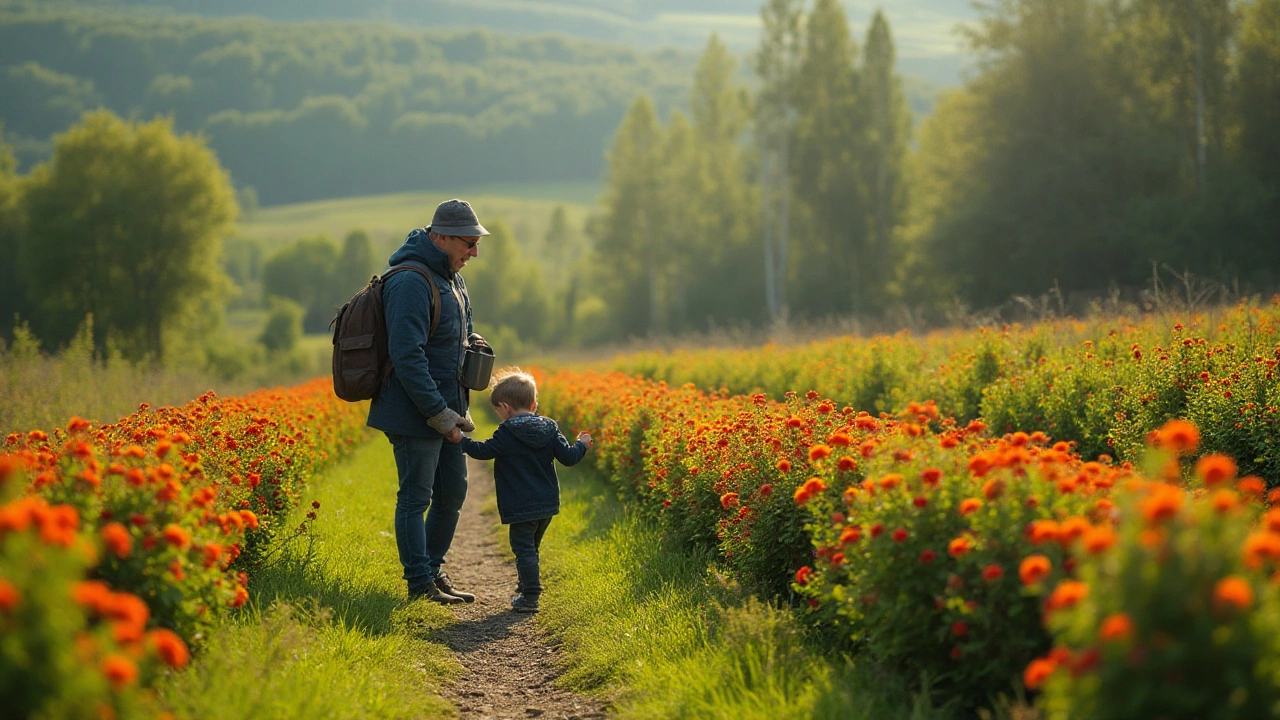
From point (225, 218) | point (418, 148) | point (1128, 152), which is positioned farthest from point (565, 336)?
point (418, 148)

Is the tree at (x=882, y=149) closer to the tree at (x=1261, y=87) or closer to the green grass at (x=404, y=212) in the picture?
the tree at (x=1261, y=87)

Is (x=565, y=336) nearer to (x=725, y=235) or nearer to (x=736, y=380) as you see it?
(x=725, y=235)

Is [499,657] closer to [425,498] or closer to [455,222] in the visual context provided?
[425,498]

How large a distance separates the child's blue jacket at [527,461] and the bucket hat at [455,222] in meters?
1.35

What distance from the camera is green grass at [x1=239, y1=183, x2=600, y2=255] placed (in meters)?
129

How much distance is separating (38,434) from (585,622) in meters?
3.31

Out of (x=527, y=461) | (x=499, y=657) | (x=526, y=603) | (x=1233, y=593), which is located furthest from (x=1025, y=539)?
(x=526, y=603)

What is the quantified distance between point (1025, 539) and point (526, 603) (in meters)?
4.05

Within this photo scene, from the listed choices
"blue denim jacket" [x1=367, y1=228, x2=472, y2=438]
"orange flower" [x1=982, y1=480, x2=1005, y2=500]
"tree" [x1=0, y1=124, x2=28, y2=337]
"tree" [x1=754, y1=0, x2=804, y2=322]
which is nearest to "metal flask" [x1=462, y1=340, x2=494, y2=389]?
"blue denim jacket" [x1=367, y1=228, x2=472, y2=438]

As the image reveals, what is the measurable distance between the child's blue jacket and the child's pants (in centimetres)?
11

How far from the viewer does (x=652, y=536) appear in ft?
23.9

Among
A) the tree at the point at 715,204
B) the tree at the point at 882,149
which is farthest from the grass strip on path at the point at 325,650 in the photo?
the tree at the point at 715,204

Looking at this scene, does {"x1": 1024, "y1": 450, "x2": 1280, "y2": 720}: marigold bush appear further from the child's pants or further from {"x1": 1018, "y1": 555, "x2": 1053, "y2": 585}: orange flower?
the child's pants

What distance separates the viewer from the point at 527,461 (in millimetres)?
6449
